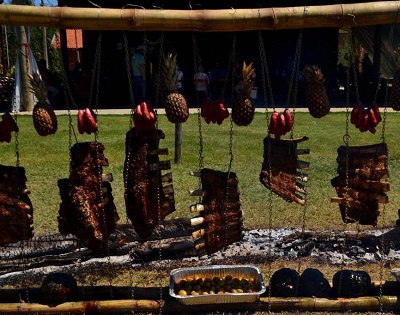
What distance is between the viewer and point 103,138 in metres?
15.5

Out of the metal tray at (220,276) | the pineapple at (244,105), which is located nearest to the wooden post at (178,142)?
the metal tray at (220,276)

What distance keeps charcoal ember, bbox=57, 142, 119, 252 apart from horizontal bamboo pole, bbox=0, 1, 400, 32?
1.10 m

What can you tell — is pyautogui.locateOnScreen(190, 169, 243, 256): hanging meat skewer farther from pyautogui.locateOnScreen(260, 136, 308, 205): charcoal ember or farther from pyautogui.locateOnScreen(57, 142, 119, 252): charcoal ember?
pyautogui.locateOnScreen(57, 142, 119, 252): charcoal ember

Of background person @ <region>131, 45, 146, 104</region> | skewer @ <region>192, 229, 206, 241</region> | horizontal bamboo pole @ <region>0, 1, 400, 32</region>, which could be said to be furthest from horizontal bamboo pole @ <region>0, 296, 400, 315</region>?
background person @ <region>131, 45, 146, 104</region>

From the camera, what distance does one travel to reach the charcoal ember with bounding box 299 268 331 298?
5203 mm

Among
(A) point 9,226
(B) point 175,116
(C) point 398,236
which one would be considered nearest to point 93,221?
(A) point 9,226

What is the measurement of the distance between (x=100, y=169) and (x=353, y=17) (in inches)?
102

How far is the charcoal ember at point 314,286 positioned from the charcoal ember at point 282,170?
0.81 metres

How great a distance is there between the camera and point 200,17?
14.5 ft

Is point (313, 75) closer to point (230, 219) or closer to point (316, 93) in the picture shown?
point (316, 93)

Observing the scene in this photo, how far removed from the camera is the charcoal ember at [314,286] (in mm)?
5203

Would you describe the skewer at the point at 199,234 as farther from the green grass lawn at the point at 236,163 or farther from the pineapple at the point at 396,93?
the pineapple at the point at 396,93

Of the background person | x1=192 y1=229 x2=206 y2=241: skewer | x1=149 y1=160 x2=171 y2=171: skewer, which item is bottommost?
x1=192 y1=229 x2=206 y2=241: skewer

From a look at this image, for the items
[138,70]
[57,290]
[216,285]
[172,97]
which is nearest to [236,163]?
[138,70]
